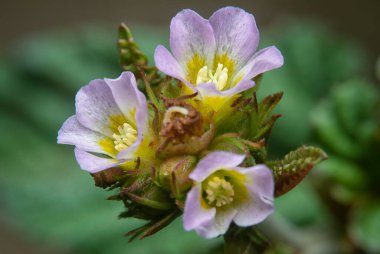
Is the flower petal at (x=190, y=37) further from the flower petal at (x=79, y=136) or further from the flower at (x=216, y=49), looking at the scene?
the flower petal at (x=79, y=136)

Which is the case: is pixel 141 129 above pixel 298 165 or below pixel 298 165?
above

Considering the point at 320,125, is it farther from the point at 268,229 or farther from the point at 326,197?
the point at 268,229

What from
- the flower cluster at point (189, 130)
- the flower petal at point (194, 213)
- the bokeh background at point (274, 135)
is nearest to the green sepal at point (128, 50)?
the flower cluster at point (189, 130)

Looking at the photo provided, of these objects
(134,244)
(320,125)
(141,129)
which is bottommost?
(134,244)

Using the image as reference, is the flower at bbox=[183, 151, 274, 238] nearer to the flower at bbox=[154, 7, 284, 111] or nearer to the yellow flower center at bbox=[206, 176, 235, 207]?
the yellow flower center at bbox=[206, 176, 235, 207]

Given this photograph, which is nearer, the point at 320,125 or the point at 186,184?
the point at 186,184

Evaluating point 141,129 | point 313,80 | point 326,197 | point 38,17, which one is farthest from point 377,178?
point 38,17

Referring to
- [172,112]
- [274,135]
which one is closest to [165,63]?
[172,112]
